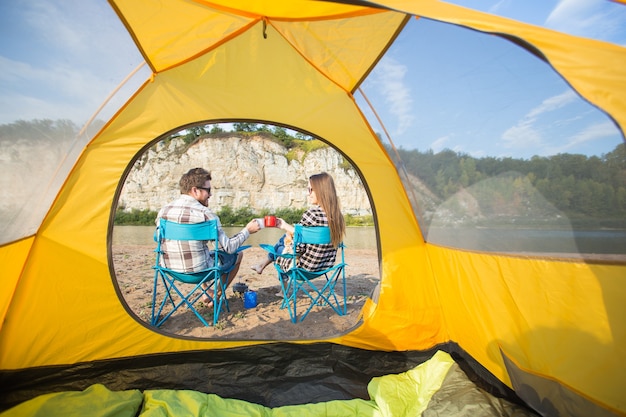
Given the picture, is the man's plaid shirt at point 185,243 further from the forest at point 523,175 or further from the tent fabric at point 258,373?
the forest at point 523,175

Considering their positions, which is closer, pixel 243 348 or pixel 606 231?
pixel 606 231

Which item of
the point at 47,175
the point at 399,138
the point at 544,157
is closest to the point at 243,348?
the point at 47,175

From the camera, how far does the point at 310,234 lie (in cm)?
292

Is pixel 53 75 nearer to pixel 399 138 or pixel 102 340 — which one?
pixel 102 340

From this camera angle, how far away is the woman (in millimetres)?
3012

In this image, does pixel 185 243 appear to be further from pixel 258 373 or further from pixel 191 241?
pixel 258 373

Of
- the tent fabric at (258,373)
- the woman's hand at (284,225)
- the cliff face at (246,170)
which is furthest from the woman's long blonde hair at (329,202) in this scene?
the cliff face at (246,170)

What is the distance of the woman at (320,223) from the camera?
301 centimetres

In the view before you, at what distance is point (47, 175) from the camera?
186 cm

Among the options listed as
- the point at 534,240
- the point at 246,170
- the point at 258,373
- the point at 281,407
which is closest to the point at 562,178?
the point at 534,240

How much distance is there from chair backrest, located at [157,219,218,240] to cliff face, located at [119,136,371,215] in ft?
91.5

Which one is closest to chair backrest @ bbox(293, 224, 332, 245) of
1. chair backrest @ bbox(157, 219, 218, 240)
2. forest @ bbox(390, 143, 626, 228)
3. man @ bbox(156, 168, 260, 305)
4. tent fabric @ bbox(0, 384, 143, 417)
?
man @ bbox(156, 168, 260, 305)

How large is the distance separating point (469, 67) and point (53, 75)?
79.5 inches

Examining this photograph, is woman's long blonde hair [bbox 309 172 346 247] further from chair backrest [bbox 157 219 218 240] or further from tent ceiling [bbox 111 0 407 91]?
tent ceiling [bbox 111 0 407 91]
